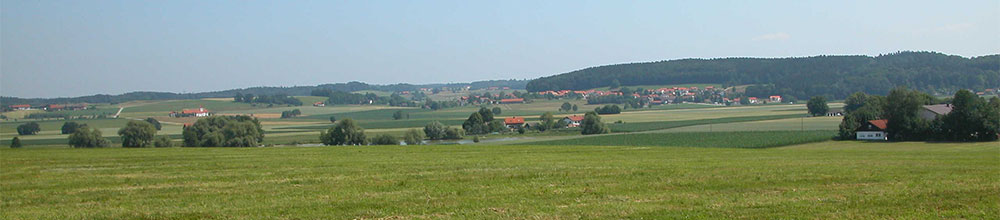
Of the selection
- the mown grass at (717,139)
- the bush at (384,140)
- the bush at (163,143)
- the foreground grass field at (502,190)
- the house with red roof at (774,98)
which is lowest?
the house with red roof at (774,98)

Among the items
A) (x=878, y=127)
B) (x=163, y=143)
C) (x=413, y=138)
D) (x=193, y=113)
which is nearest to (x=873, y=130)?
(x=878, y=127)

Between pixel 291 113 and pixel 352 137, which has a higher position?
pixel 291 113

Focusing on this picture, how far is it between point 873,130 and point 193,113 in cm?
9513

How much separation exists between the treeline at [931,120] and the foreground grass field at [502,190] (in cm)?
3420

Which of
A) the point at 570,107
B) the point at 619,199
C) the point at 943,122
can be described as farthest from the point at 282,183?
the point at 570,107

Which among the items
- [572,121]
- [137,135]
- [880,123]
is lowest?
[572,121]

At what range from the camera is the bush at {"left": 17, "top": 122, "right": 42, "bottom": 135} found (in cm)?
7288

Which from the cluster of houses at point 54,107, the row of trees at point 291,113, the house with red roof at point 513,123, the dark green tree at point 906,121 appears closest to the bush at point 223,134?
the house with red roof at point 513,123

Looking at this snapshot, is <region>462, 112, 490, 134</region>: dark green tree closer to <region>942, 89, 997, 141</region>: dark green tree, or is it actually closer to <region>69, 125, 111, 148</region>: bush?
<region>69, 125, 111, 148</region>: bush

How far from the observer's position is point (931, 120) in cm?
5516

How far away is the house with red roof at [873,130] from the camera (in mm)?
57562

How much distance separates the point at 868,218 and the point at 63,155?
26559 millimetres

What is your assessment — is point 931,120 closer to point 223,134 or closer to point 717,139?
point 717,139

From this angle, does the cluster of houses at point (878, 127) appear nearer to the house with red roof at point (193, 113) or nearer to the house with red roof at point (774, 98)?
the house with red roof at point (193, 113)
